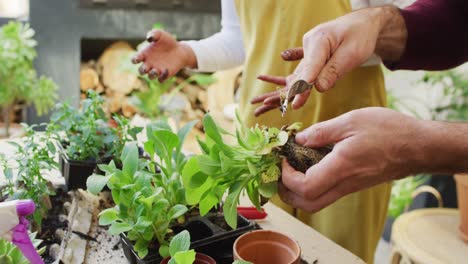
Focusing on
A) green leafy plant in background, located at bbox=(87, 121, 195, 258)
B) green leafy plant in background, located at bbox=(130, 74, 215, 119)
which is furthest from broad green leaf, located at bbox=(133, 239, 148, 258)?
green leafy plant in background, located at bbox=(130, 74, 215, 119)

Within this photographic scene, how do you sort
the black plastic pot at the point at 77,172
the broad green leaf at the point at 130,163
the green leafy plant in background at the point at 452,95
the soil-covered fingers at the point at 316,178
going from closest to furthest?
the soil-covered fingers at the point at 316,178 → the broad green leaf at the point at 130,163 → the black plastic pot at the point at 77,172 → the green leafy plant in background at the point at 452,95

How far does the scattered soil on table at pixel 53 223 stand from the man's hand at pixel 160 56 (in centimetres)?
43

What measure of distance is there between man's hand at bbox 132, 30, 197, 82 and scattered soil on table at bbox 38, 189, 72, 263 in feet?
1.40

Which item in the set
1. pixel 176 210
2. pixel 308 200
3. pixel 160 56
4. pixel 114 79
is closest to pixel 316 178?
pixel 308 200

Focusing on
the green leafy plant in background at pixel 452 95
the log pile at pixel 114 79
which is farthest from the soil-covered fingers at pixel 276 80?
the log pile at pixel 114 79

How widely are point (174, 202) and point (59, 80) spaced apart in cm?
224

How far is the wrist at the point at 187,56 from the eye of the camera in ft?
4.83

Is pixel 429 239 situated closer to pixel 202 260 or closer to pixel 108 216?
pixel 202 260

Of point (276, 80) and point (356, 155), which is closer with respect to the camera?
point (356, 155)

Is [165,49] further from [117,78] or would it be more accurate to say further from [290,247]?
[117,78]

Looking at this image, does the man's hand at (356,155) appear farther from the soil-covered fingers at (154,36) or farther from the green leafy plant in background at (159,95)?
the green leafy plant in background at (159,95)

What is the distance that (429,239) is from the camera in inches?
65.4

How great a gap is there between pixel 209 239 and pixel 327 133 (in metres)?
0.29

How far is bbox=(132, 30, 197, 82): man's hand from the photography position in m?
1.39
